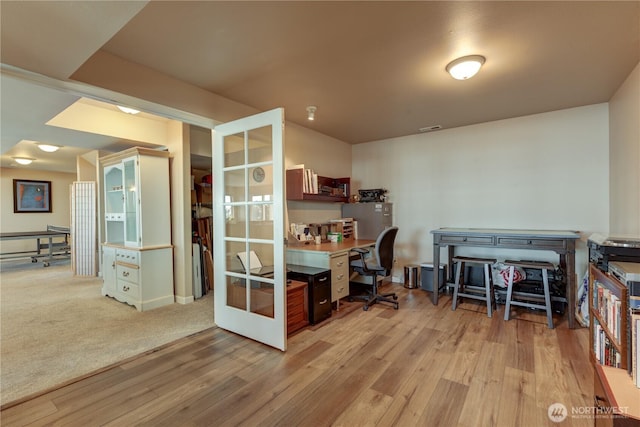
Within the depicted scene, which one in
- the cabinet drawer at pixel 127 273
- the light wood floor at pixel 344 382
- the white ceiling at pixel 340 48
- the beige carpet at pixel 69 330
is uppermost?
the white ceiling at pixel 340 48

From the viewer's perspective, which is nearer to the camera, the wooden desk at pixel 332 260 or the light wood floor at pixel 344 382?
the light wood floor at pixel 344 382

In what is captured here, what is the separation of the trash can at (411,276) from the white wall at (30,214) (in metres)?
8.73

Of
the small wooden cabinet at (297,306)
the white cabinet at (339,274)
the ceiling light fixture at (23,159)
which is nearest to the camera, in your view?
the small wooden cabinet at (297,306)

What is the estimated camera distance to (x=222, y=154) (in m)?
2.85

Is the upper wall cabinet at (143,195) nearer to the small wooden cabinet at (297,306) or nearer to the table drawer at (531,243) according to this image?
the small wooden cabinet at (297,306)

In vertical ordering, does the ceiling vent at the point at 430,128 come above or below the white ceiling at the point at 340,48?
above

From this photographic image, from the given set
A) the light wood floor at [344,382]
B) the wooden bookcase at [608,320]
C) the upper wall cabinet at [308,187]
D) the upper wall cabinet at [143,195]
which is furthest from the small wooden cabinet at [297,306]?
the wooden bookcase at [608,320]

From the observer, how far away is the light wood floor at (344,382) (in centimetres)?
167

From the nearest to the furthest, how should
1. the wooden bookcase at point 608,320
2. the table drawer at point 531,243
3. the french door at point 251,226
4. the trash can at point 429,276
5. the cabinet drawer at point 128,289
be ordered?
the wooden bookcase at point 608,320
the french door at point 251,226
the table drawer at point 531,243
the cabinet drawer at point 128,289
the trash can at point 429,276

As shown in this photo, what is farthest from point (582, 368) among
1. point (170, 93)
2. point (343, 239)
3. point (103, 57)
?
point (103, 57)

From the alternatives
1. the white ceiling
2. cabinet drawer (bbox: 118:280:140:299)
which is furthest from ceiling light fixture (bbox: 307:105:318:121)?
cabinet drawer (bbox: 118:280:140:299)

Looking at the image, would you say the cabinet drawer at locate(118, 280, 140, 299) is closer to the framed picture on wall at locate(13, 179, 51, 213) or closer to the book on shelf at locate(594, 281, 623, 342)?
the book on shelf at locate(594, 281, 623, 342)

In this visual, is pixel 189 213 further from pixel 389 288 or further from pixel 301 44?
pixel 389 288

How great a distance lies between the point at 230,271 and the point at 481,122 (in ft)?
12.5
